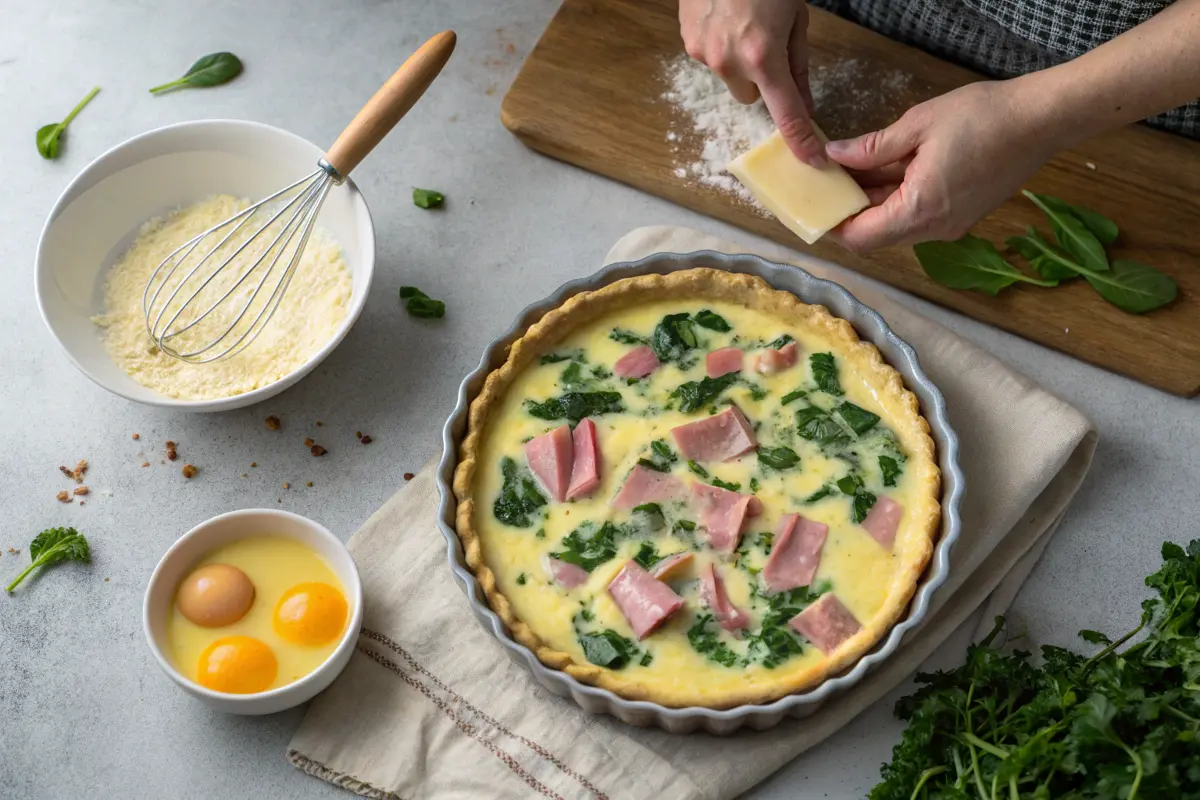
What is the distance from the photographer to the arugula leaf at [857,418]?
3.19 meters

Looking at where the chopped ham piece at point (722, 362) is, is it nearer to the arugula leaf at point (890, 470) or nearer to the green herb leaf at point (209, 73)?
the arugula leaf at point (890, 470)

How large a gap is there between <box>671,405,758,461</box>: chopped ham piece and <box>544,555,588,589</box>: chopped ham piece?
416mm

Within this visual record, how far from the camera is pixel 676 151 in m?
3.80

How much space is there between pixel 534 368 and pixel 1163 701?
1.72 m

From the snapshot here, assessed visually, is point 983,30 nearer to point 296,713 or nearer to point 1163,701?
point 1163,701

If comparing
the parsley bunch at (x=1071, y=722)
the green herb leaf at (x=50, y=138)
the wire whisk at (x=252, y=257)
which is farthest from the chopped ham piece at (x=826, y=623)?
the green herb leaf at (x=50, y=138)

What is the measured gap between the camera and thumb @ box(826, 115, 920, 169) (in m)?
3.25

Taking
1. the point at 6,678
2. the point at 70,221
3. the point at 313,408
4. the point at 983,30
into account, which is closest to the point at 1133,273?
the point at 983,30

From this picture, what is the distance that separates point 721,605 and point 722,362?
27.3 inches

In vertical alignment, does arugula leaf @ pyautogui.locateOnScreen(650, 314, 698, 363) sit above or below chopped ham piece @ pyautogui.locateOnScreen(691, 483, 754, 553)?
above

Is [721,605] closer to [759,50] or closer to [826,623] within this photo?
[826,623]

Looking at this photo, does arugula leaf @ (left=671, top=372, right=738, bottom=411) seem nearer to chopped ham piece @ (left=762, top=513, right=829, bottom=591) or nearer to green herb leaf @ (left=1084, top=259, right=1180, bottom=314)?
chopped ham piece @ (left=762, top=513, right=829, bottom=591)

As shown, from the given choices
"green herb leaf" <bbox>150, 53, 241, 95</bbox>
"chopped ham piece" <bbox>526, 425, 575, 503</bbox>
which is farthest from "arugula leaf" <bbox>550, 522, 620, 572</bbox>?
"green herb leaf" <bbox>150, 53, 241, 95</bbox>

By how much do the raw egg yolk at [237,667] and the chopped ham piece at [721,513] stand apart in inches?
44.0
